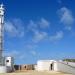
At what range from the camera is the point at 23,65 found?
69.7 m

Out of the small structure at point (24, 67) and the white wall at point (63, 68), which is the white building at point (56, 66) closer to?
the white wall at point (63, 68)

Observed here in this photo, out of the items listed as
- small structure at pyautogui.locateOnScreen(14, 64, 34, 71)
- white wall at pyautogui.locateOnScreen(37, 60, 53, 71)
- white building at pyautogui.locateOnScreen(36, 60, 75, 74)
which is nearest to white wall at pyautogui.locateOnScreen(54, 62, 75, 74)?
white building at pyautogui.locateOnScreen(36, 60, 75, 74)

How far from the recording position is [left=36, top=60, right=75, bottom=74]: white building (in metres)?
51.5

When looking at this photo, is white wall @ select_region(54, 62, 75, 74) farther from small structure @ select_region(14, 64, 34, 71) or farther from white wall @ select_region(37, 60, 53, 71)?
small structure @ select_region(14, 64, 34, 71)

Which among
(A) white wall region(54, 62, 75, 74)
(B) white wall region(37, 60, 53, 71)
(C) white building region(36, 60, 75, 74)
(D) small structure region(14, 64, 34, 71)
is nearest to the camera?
(A) white wall region(54, 62, 75, 74)

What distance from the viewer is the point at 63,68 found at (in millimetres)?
54125

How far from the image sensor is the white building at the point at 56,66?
51544 millimetres

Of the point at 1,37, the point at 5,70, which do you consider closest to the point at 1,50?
the point at 1,37

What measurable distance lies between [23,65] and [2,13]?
12.5 m

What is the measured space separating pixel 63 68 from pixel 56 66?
139 inches

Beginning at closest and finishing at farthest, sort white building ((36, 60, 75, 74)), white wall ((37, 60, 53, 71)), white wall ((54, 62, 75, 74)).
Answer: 1. white wall ((54, 62, 75, 74))
2. white building ((36, 60, 75, 74))
3. white wall ((37, 60, 53, 71))

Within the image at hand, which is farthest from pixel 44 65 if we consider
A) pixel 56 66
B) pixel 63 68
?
pixel 63 68

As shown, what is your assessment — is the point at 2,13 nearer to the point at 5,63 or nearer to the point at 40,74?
the point at 5,63

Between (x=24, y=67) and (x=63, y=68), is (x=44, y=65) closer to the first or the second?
(x=63, y=68)
